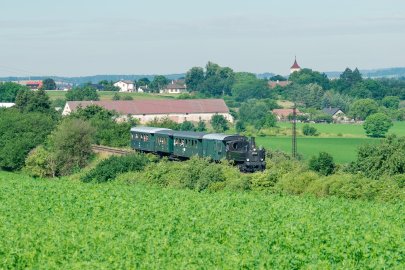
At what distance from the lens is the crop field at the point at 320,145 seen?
76156 millimetres

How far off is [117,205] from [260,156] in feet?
49.2

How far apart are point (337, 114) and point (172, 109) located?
2550 centimetres

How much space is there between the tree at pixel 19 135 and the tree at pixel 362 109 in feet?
204

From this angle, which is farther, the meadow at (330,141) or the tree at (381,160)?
the meadow at (330,141)

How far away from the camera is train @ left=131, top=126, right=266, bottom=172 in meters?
49.0

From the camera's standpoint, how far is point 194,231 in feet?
95.3

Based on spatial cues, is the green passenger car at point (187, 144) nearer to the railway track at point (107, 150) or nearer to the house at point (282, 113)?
the railway track at point (107, 150)

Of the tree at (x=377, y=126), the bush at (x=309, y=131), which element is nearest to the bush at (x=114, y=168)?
the bush at (x=309, y=131)

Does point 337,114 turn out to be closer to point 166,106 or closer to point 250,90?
point 166,106

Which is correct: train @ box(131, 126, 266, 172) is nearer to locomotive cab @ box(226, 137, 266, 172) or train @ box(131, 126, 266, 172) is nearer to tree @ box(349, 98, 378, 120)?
locomotive cab @ box(226, 137, 266, 172)

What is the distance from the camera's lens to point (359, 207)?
34.2 metres

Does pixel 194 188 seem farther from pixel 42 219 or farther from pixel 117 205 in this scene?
pixel 42 219

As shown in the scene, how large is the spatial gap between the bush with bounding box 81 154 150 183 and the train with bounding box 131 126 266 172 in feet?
8.62

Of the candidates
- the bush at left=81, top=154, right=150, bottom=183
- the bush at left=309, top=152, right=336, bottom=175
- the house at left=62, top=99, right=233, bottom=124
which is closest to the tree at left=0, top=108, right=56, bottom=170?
the bush at left=81, top=154, right=150, bottom=183
